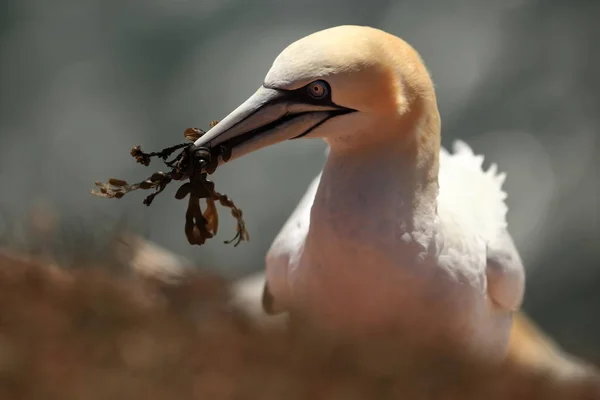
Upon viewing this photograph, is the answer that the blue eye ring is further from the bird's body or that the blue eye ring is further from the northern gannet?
the bird's body

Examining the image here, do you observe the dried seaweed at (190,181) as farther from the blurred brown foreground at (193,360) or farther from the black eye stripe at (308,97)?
the blurred brown foreground at (193,360)

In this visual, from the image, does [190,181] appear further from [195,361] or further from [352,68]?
[195,361]

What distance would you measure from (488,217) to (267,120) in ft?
4.76

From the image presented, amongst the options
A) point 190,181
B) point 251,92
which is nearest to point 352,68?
point 190,181

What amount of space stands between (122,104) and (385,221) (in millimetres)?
6839

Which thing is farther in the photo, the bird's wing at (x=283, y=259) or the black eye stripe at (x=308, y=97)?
the bird's wing at (x=283, y=259)

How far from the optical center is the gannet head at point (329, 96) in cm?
316

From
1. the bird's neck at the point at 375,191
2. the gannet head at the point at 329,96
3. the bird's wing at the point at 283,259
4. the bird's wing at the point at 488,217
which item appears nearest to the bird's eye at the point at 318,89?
the gannet head at the point at 329,96

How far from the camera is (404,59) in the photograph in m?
3.35

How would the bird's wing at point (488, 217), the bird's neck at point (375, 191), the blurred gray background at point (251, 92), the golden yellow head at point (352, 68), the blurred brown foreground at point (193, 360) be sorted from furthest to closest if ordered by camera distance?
1. the blurred gray background at point (251, 92)
2. the bird's wing at point (488, 217)
3. the bird's neck at point (375, 191)
4. the golden yellow head at point (352, 68)
5. the blurred brown foreground at point (193, 360)

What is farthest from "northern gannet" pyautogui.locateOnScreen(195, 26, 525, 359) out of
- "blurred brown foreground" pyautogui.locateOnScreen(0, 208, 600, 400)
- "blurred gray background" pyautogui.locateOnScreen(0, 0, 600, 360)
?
"blurred gray background" pyautogui.locateOnScreen(0, 0, 600, 360)

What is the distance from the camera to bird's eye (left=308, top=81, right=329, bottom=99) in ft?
10.4

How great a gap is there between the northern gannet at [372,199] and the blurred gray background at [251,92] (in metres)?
5.26

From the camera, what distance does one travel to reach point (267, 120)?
10.6 feet
